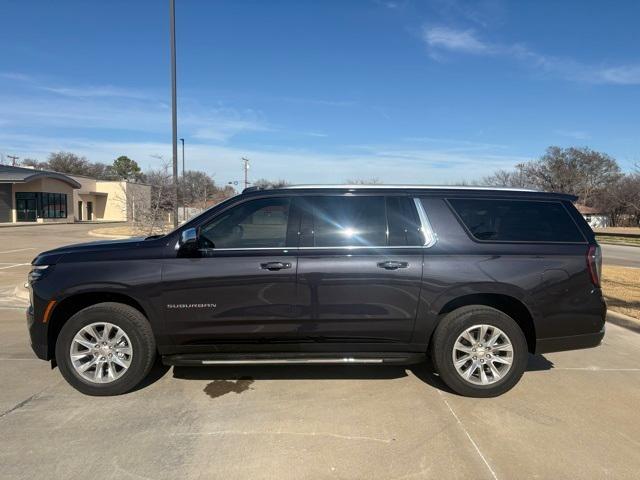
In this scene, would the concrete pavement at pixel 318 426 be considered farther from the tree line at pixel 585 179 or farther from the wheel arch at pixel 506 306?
the tree line at pixel 585 179

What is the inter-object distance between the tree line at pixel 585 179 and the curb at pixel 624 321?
172ft

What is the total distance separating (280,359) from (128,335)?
4.34ft

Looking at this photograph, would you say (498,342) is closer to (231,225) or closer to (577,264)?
(577,264)

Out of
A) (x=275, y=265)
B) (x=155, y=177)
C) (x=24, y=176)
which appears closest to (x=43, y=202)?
(x=24, y=176)

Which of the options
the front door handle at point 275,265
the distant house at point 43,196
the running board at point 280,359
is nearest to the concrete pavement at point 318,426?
the running board at point 280,359

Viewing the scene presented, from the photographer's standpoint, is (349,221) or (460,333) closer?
(460,333)

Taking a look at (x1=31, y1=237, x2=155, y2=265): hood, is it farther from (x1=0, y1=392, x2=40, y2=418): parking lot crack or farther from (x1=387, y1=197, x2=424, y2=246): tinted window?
(x1=387, y1=197, x2=424, y2=246): tinted window

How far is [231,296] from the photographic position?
13.4 ft

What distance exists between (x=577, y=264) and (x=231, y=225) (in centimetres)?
312

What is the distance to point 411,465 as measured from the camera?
3146 millimetres

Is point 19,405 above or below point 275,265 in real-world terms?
below

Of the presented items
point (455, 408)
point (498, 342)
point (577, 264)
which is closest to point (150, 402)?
point (455, 408)

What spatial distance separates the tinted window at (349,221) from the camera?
4.22 m

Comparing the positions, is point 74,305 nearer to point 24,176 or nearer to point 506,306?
point 506,306
